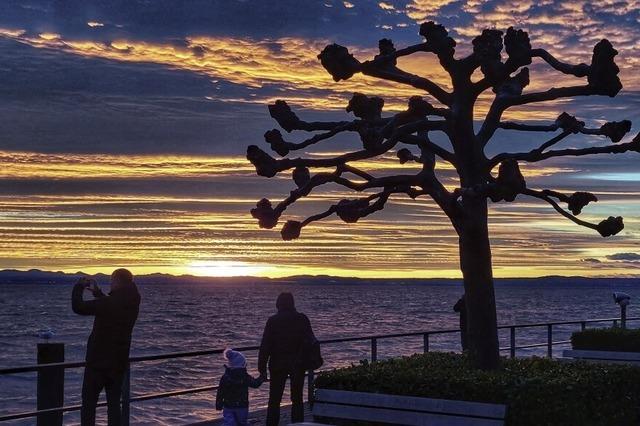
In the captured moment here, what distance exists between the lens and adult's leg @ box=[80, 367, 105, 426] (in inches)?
412

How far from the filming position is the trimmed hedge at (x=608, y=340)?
62.1ft

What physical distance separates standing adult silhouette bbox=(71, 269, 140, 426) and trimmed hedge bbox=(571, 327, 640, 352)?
1123 centimetres

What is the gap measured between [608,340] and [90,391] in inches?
459

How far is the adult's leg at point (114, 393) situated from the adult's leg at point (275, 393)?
2.37 metres

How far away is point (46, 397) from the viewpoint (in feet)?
37.2

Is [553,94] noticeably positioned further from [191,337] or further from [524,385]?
[191,337]

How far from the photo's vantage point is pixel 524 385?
10438 millimetres

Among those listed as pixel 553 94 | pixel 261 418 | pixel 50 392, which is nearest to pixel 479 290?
pixel 553 94

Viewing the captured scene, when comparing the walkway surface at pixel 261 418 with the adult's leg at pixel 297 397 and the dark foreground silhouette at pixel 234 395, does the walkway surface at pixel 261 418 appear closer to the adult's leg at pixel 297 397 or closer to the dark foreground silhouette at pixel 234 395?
the adult's leg at pixel 297 397

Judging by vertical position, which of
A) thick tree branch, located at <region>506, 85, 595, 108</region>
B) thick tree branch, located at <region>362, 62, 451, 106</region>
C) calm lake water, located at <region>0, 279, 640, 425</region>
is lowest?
calm lake water, located at <region>0, 279, 640, 425</region>

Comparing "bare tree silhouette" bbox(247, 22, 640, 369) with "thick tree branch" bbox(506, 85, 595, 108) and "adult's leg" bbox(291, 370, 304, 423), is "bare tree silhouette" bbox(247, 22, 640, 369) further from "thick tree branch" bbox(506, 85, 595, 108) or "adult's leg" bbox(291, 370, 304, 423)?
"adult's leg" bbox(291, 370, 304, 423)

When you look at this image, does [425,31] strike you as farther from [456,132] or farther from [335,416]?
[335,416]

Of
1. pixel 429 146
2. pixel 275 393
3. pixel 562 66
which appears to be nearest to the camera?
pixel 562 66

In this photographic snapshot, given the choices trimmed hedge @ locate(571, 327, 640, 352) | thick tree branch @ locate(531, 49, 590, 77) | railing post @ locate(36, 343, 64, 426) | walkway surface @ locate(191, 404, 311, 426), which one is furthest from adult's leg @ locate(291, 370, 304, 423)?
trimmed hedge @ locate(571, 327, 640, 352)
